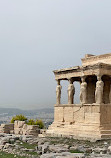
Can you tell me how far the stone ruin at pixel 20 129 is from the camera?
21.6 meters

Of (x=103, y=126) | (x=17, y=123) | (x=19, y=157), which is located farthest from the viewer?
(x=17, y=123)

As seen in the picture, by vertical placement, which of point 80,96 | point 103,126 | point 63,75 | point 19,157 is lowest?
point 19,157

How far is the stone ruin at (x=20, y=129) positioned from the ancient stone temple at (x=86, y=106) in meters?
2.16

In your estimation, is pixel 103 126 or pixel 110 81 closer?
pixel 103 126

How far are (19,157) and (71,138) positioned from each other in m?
6.54

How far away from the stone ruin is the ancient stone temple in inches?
85.2

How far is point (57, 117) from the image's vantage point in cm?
1994

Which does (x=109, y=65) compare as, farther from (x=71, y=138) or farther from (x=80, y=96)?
(x=71, y=138)

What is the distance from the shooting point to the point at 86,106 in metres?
17.8

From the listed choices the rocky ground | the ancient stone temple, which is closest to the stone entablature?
the ancient stone temple

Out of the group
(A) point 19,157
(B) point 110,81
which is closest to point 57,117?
(B) point 110,81

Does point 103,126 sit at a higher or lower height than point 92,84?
lower

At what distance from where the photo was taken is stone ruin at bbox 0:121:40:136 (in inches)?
851

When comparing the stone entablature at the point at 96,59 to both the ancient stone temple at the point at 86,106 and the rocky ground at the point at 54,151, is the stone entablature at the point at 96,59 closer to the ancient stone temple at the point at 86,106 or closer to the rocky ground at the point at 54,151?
the ancient stone temple at the point at 86,106
